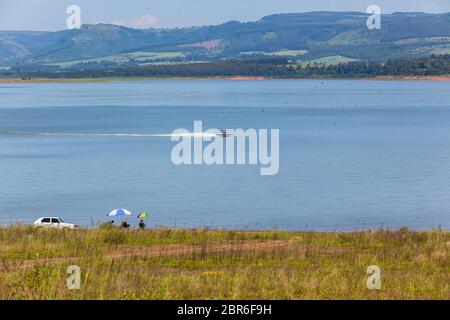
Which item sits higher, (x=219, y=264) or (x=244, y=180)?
(x=219, y=264)

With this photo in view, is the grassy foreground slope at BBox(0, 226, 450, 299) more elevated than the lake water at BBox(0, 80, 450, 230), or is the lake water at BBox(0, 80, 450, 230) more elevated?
the grassy foreground slope at BBox(0, 226, 450, 299)

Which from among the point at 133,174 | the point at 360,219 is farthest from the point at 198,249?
the point at 133,174

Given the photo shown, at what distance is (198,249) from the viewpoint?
27.4 m

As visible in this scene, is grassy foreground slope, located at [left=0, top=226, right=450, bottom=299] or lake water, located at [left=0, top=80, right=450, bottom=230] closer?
Result: grassy foreground slope, located at [left=0, top=226, right=450, bottom=299]

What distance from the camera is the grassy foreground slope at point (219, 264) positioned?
1852 cm

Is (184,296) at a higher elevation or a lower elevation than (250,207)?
higher

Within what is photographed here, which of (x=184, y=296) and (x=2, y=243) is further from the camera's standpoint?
(x=2, y=243)

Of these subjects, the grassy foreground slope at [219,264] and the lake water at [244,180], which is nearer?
the grassy foreground slope at [219,264]

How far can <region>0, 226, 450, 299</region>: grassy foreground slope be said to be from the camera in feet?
60.7

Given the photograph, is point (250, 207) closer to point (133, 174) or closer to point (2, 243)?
point (133, 174)

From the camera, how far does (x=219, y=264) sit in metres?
24.4

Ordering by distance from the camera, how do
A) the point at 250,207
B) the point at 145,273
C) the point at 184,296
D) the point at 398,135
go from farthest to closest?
1. the point at 398,135
2. the point at 250,207
3. the point at 145,273
4. the point at 184,296

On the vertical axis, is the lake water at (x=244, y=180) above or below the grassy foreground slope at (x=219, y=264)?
below

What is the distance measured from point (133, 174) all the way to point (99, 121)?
81544 mm
